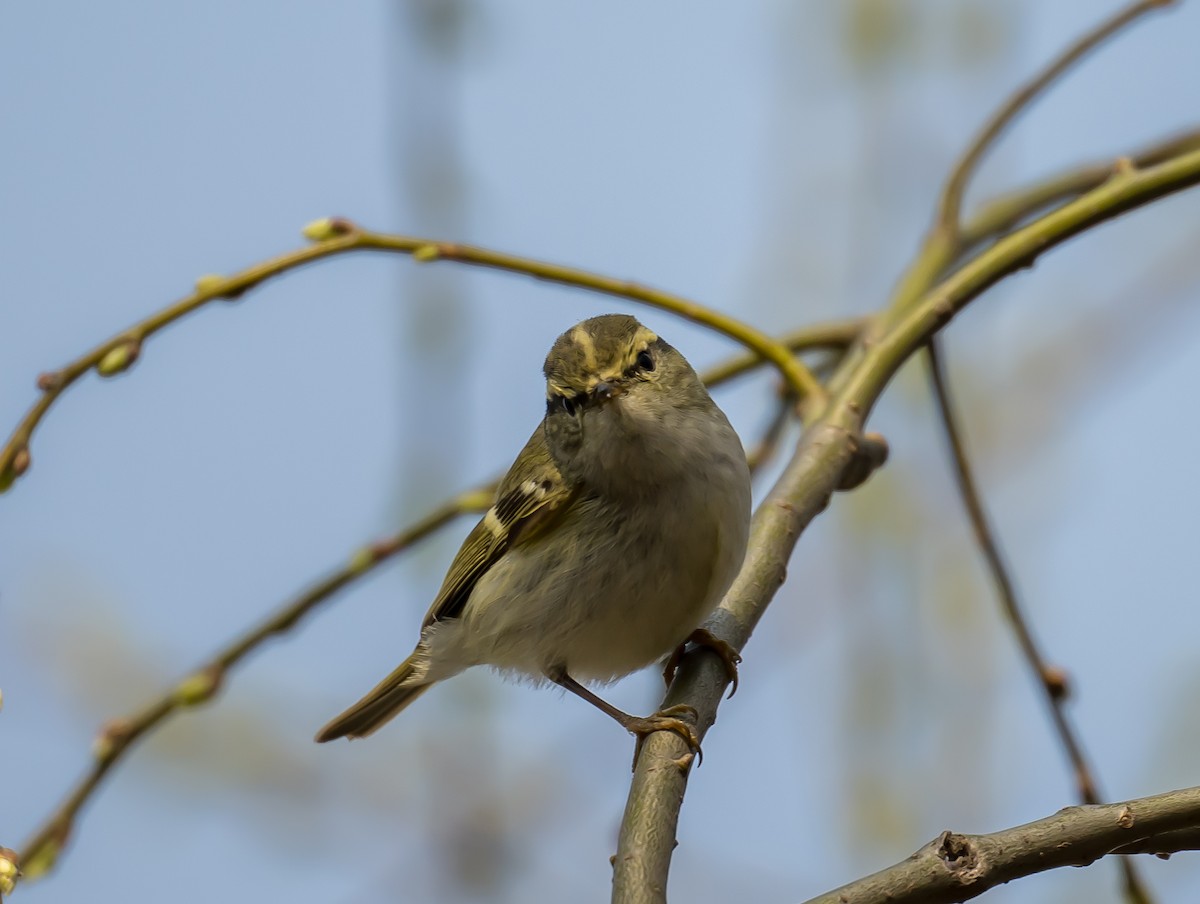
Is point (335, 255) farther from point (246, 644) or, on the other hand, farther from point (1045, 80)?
point (1045, 80)

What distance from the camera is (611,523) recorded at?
Result: 3.08 meters

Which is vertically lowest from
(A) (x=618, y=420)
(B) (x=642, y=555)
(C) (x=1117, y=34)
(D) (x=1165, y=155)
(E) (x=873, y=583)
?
(B) (x=642, y=555)

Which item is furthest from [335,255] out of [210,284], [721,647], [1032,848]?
[1032,848]

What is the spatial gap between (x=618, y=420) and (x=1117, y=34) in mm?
1476

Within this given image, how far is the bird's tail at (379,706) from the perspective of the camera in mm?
3688

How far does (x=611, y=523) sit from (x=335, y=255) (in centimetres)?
85

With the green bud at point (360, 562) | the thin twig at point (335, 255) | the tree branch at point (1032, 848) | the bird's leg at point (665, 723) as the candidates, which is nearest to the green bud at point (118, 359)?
the thin twig at point (335, 255)

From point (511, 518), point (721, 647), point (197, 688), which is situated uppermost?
point (511, 518)

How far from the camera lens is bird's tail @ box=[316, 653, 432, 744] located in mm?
3688

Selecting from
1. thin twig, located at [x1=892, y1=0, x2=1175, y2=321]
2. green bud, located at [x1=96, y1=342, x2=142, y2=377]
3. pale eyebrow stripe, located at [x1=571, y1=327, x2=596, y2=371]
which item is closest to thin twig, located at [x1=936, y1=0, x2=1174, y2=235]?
thin twig, located at [x1=892, y1=0, x2=1175, y2=321]

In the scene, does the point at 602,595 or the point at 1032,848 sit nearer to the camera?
the point at 1032,848

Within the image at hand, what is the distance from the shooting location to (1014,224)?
338 cm

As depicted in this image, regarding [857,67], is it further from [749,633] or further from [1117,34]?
[749,633]

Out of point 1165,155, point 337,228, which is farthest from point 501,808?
point 1165,155
